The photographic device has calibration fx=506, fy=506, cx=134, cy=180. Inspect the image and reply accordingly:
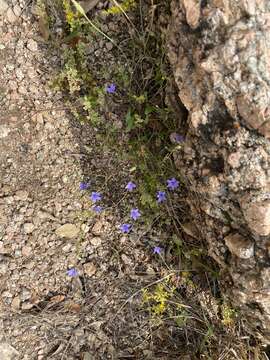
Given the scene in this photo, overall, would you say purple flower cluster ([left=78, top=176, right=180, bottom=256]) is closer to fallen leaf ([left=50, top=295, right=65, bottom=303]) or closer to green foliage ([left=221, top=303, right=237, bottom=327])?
fallen leaf ([left=50, top=295, right=65, bottom=303])

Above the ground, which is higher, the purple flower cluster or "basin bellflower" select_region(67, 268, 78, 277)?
the purple flower cluster

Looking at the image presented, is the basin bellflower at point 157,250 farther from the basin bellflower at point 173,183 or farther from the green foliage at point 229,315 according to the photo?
the green foliage at point 229,315

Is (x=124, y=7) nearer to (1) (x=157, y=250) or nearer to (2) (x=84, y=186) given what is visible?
(2) (x=84, y=186)

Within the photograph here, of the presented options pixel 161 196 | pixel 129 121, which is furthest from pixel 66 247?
pixel 129 121

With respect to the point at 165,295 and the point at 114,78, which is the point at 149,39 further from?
the point at 165,295

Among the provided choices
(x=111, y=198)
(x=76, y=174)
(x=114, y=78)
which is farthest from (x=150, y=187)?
(x=114, y=78)

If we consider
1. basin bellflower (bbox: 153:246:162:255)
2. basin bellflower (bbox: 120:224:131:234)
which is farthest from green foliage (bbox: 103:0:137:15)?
basin bellflower (bbox: 153:246:162:255)

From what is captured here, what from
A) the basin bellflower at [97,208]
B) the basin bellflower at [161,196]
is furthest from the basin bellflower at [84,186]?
the basin bellflower at [161,196]
